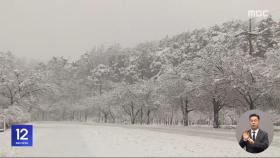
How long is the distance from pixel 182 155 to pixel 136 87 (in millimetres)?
66458

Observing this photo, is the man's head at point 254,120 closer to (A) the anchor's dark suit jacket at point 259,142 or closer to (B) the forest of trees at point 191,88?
(A) the anchor's dark suit jacket at point 259,142

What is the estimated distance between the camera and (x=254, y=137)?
916 cm

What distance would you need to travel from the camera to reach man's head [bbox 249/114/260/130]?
28.7 feet

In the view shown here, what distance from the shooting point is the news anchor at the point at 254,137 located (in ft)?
28.9

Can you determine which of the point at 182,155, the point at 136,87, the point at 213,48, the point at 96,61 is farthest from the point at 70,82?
the point at 182,155

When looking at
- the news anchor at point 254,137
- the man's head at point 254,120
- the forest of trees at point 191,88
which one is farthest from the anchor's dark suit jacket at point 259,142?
the forest of trees at point 191,88

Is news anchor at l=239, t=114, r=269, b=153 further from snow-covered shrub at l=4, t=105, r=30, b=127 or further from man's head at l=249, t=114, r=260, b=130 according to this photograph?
snow-covered shrub at l=4, t=105, r=30, b=127

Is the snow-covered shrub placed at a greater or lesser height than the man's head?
lesser

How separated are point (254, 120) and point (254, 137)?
0.60 m

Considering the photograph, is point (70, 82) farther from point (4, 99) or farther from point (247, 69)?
point (247, 69)

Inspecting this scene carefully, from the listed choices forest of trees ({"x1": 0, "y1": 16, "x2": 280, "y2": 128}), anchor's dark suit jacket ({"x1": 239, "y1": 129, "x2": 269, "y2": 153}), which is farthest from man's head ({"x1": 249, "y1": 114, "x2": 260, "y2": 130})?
forest of trees ({"x1": 0, "y1": 16, "x2": 280, "y2": 128})

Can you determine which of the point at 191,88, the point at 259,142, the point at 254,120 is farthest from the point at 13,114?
the point at 254,120

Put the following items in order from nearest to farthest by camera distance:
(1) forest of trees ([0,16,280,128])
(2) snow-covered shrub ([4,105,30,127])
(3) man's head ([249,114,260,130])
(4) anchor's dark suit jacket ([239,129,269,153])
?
1. (3) man's head ([249,114,260,130])
2. (4) anchor's dark suit jacket ([239,129,269,153])
3. (1) forest of trees ([0,16,280,128])
4. (2) snow-covered shrub ([4,105,30,127])

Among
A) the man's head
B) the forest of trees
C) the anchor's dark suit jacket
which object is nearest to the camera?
the man's head
